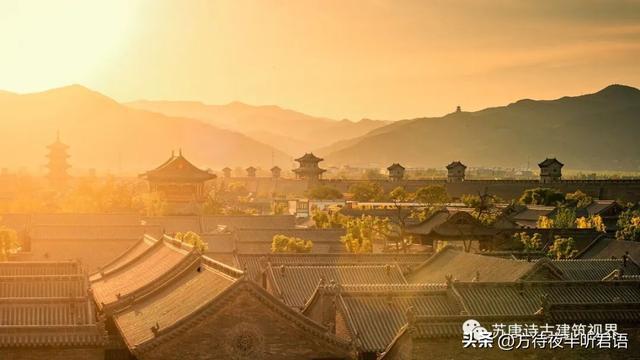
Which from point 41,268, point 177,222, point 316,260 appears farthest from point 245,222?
point 41,268

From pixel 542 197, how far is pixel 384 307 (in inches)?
3757

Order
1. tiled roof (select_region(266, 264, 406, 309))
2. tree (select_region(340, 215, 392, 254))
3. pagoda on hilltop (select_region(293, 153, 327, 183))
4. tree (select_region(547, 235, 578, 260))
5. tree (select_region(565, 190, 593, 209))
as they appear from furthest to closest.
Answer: pagoda on hilltop (select_region(293, 153, 327, 183)) → tree (select_region(565, 190, 593, 209)) → tree (select_region(340, 215, 392, 254)) → tree (select_region(547, 235, 578, 260)) → tiled roof (select_region(266, 264, 406, 309))

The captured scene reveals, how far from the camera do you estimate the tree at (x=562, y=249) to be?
6005 centimetres

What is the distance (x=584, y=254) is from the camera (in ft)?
188

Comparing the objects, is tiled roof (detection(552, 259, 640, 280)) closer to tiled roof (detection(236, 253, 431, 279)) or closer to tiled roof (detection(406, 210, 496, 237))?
tiled roof (detection(236, 253, 431, 279))

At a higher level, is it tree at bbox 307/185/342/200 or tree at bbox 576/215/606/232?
tree at bbox 307/185/342/200

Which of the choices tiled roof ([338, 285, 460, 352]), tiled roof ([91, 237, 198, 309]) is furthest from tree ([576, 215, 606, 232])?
tiled roof ([338, 285, 460, 352])

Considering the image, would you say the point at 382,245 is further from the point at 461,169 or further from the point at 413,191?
the point at 461,169

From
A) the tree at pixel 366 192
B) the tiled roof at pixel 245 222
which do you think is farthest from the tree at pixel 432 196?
the tiled roof at pixel 245 222

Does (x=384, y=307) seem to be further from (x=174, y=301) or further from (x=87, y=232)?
(x=87, y=232)

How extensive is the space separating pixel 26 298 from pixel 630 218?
71853mm

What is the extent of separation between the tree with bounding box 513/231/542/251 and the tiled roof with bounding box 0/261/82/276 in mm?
34852

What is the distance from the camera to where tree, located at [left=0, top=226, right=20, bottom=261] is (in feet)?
166

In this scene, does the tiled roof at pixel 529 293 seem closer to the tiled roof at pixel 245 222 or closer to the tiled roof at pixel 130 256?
the tiled roof at pixel 130 256
